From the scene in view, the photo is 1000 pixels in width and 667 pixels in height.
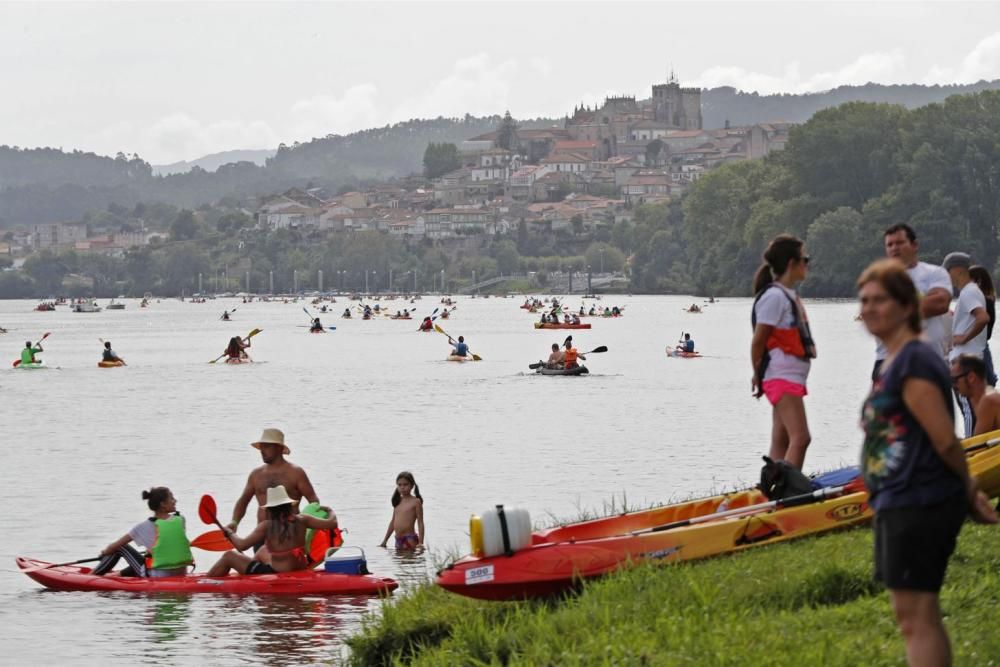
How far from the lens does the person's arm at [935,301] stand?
11.9 meters

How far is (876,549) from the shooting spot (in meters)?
6.99

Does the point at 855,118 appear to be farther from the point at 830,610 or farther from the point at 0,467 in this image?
the point at 830,610

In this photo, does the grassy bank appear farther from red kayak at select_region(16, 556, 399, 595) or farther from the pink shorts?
red kayak at select_region(16, 556, 399, 595)

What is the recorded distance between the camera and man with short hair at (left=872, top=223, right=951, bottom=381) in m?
11.6

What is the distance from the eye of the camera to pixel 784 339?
11688 millimetres

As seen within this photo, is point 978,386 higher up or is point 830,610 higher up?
point 978,386

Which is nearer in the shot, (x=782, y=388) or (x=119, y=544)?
(x=782, y=388)

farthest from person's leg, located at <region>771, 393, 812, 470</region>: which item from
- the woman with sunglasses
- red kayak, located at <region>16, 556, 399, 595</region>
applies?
red kayak, located at <region>16, 556, 399, 595</region>

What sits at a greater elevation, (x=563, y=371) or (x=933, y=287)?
(x=933, y=287)

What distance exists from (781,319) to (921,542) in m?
4.83

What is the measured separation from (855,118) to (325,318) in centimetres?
4330

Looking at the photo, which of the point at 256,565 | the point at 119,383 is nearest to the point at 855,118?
the point at 119,383

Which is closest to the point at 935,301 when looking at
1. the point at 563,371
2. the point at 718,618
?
the point at 718,618

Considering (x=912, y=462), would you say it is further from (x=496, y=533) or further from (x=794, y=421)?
(x=794, y=421)
